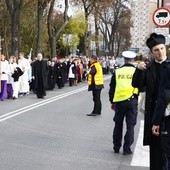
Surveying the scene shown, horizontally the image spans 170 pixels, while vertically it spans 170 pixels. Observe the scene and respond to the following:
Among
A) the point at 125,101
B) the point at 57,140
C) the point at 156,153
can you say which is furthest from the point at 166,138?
the point at 57,140

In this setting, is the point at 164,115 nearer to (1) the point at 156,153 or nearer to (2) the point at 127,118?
(1) the point at 156,153

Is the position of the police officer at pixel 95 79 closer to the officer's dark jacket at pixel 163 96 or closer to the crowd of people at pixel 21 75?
the crowd of people at pixel 21 75

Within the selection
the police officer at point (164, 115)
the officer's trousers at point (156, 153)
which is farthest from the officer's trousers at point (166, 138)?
the officer's trousers at point (156, 153)

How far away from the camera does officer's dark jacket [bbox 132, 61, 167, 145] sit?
6449 mm

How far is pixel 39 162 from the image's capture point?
26.3ft

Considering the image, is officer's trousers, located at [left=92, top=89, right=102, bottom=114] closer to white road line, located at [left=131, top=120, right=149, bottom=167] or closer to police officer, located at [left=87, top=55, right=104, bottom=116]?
police officer, located at [left=87, top=55, right=104, bottom=116]

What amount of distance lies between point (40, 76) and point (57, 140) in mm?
11564

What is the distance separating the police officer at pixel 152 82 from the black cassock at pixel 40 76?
47.6 feet

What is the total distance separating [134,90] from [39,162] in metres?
2.15

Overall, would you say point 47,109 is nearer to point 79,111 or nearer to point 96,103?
point 79,111

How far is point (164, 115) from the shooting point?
5.72m

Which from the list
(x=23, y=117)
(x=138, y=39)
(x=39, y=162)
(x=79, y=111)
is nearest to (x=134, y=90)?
(x=39, y=162)

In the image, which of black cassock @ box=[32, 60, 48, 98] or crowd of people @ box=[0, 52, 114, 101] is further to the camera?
black cassock @ box=[32, 60, 48, 98]

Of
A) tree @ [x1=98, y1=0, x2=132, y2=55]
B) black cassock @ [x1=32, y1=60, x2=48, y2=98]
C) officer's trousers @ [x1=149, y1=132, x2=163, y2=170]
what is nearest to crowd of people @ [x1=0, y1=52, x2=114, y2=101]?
black cassock @ [x1=32, y1=60, x2=48, y2=98]
